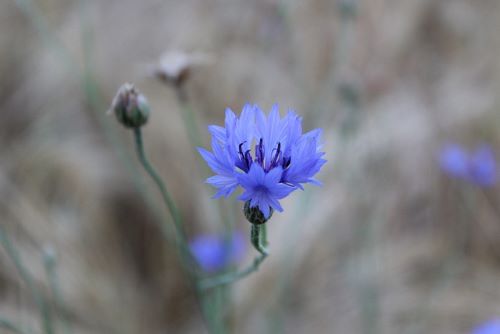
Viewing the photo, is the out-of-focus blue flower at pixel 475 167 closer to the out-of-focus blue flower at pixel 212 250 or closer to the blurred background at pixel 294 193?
the blurred background at pixel 294 193

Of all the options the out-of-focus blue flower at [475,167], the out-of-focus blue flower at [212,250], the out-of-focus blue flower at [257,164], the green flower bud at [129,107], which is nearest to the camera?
the out-of-focus blue flower at [257,164]

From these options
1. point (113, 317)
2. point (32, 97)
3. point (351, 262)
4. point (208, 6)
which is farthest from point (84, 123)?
point (351, 262)

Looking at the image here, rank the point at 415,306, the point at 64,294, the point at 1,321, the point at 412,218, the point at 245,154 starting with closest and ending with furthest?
1. the point at 245,154
2. the point at 1,321
3. the point at 64,294
4. the point at 415,306
5. the point at 412,218

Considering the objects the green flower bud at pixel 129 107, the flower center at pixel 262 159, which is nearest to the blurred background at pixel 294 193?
the green flower bud at pixel 129 107

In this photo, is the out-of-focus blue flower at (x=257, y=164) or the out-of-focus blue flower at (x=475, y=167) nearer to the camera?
the out-of-focus blue flower at (x=257, y=164)

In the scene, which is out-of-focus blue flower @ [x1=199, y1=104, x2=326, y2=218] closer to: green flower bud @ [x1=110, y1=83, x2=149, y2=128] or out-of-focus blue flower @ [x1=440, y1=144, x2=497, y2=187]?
green flower bud @ [x1=110, y1=83, x2=149, y2=128]

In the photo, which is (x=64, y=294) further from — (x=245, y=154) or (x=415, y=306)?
(x=245, y=154)

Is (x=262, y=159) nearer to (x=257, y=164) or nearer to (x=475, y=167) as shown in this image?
(x=257, y=164)
